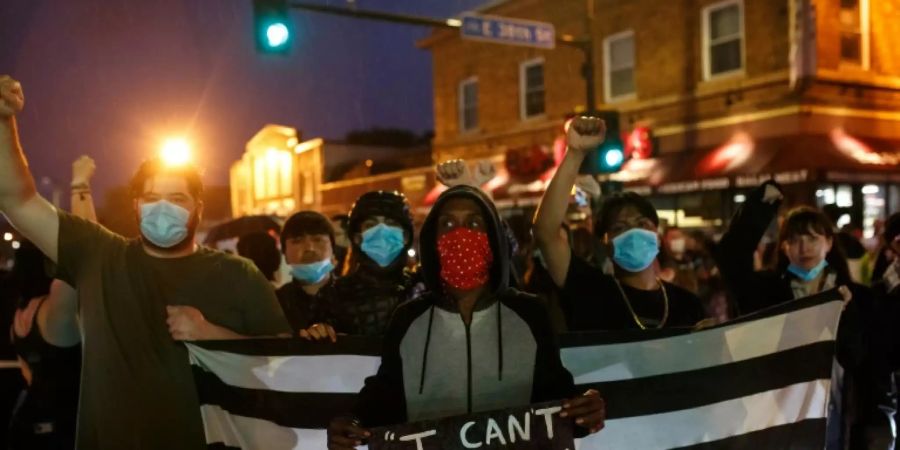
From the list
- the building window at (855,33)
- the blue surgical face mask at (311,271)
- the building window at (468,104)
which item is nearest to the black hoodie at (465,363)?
the blue surgical face mask at (311,271)

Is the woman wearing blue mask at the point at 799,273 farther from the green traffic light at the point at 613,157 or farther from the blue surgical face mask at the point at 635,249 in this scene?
the green traffic light at the point at 613,157

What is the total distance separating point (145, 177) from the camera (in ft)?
10.5

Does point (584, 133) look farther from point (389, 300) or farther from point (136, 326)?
point (136, 326)

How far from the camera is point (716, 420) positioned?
11.5ft

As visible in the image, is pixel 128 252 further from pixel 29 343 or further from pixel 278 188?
pixel 278 188

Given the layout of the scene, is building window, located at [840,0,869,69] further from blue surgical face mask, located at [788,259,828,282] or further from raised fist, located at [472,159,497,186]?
raised fist, located at [472,159,497,186]

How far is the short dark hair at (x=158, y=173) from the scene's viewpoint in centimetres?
320

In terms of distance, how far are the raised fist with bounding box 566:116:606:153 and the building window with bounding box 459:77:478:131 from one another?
20.4m

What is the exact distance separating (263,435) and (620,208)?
191 centimetres

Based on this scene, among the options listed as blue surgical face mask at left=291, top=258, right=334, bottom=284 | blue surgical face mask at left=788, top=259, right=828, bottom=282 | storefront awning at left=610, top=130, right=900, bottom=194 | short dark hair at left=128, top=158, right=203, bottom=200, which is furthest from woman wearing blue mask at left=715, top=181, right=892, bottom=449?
storefront awning at left=610, top=130, right=900, bottom=194

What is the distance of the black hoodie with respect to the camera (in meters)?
2.49

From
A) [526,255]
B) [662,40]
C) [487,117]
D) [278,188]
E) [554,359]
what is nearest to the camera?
[554,359]

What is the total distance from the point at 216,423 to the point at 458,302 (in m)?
1.33

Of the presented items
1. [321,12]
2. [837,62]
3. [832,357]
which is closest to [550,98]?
[837,62]
